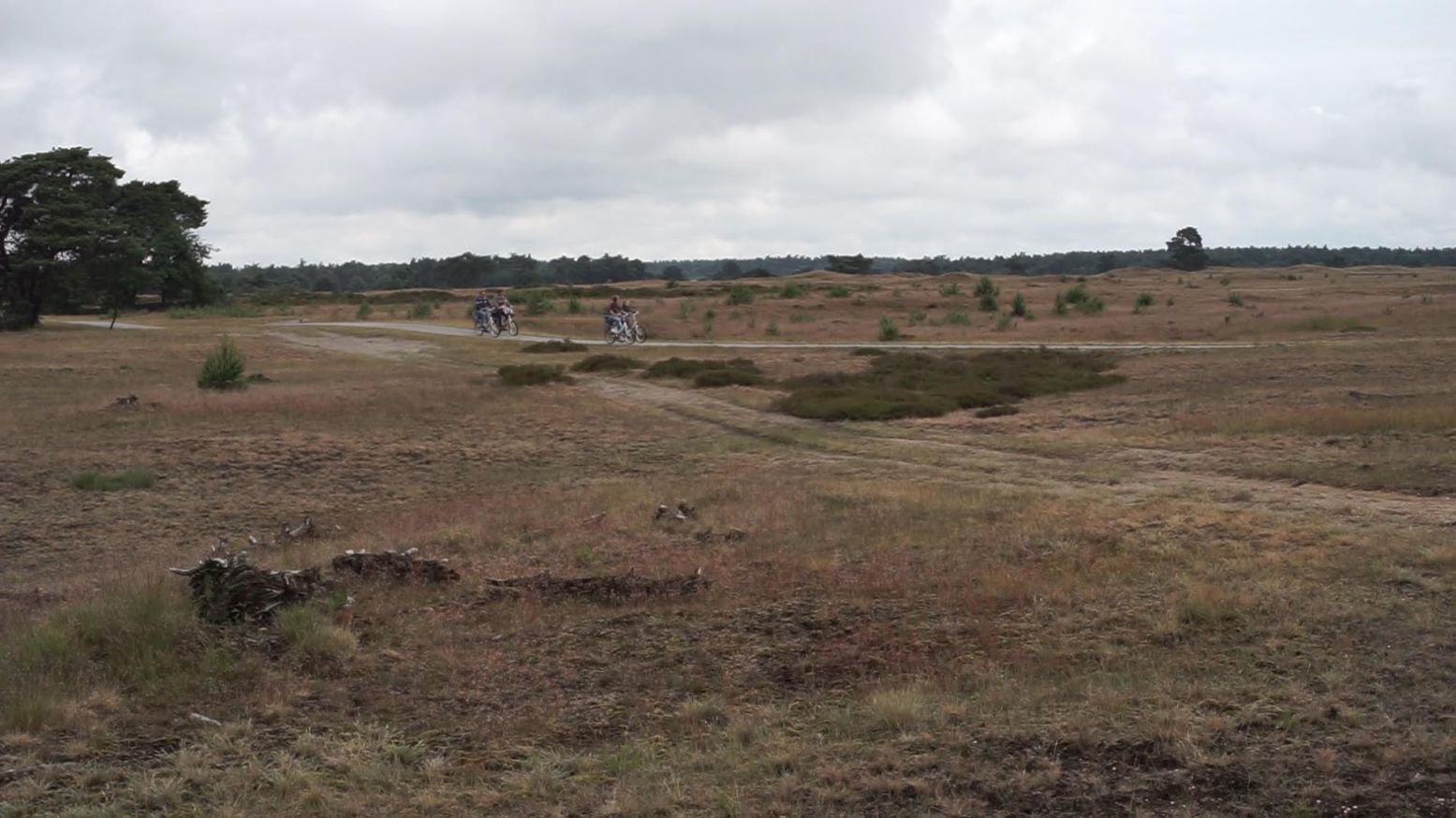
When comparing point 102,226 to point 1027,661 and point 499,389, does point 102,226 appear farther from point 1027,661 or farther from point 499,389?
point 1027,661

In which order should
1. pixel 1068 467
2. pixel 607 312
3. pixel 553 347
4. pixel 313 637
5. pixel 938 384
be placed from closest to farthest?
pixel 313 637
pixel 1068 467
pixel 938 384
pixel 553 347
pixel 607 312

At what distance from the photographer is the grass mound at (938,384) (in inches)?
872

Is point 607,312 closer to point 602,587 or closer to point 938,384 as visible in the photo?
point 938,384

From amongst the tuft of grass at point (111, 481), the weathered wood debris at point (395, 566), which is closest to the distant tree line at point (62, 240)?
the tuft of grass at point (111, 481)

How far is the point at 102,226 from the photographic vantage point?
172 feet

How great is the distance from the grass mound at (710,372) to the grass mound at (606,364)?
2.98 feet

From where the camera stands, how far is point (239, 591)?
348 inches

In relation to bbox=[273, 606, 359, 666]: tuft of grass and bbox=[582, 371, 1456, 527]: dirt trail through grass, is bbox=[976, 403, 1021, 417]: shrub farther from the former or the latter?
bbox=[273, 606, 359, 666]: tuft of grass

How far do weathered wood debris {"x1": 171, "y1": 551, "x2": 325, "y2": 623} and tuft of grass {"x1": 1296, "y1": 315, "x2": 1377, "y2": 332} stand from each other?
3764 cm

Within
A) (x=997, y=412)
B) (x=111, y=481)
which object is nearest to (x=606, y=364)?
(x=997, y=412)

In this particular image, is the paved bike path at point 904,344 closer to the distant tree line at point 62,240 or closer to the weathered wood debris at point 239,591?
the distant tree line at point 62,240

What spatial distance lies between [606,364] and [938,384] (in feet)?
31.6

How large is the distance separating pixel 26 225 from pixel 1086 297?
5053 centimetres

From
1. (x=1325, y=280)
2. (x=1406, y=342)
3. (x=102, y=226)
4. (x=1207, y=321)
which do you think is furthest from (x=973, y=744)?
(x=1325, y=280)
